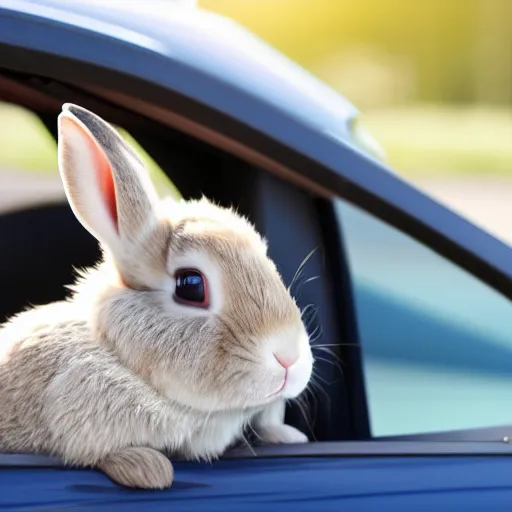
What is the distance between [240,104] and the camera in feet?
5.04

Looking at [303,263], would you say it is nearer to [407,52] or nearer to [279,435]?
[279,435]

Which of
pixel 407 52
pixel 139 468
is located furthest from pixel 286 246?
pixel 407 52

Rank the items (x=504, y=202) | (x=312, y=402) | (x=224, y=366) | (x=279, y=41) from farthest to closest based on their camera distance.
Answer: (x=279, y=41)
(x=504, y=202)
(x=312, y=402)
(x=224, y=366)

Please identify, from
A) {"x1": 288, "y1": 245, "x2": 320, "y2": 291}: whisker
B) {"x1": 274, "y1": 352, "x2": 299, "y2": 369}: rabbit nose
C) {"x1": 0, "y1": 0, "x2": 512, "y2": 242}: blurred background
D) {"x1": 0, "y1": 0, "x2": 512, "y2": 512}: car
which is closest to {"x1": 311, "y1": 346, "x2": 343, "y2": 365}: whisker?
{"x1": 0, "y1": 0, "x2": 512, "y2": 512}: car

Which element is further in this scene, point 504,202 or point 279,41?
point 279,41

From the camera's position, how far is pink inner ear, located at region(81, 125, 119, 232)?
4.87 ft

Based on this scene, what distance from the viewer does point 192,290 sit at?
1.50 m

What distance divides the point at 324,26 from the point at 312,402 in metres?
15.3

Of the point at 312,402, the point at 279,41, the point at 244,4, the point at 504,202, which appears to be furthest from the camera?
the point at 279,41

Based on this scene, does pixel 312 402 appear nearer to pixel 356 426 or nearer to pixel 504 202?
pixel 356 426

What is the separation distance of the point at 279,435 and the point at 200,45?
690mm

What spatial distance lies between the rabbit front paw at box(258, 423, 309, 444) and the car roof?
50 cm

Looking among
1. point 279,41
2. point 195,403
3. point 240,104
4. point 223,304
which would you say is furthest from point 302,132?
point 279,41

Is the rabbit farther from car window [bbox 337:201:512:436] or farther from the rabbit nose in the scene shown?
car window [bbox 337:201:512:436]
